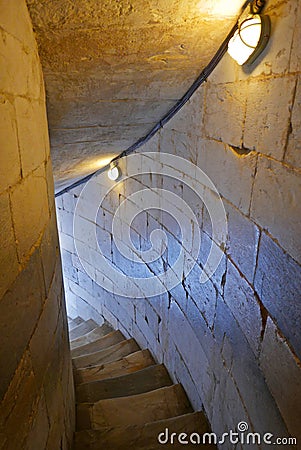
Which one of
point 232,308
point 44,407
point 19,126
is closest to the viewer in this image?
point 19,126

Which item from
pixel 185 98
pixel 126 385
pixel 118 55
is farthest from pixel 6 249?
pixel 126 385

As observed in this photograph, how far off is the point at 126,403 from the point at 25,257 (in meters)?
2.28

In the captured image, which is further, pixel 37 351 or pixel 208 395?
pixel 208 395

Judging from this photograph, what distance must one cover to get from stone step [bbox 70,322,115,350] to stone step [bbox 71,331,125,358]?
1.12ft

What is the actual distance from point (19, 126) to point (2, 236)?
0.49 metres

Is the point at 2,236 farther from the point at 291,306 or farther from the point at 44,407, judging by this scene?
the point at 291,306

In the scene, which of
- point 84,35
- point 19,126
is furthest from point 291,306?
point 84,35

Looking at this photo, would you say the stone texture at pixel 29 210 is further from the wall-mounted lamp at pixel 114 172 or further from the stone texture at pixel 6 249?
the wall-mounted lamp at pixel 114 172

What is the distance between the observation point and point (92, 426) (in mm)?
2664

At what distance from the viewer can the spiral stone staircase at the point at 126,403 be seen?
2.44 meters

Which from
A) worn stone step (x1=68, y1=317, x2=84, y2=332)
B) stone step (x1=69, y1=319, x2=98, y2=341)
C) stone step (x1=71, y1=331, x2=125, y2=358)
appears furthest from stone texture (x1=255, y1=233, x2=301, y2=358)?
worn stone step (x1=68, y1=317, x2=84, y2=332)

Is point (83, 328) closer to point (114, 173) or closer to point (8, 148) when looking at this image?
point (114, 173)

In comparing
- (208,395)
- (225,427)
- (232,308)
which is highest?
(232,308)

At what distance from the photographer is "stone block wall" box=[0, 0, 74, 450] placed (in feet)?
3.52
